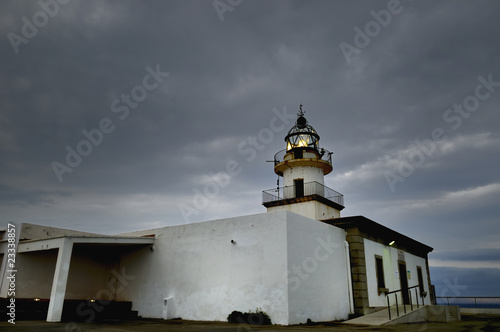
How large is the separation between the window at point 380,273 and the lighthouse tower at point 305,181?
3340mm

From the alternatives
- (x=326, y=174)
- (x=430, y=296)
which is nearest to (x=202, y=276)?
(x=326, y=174)

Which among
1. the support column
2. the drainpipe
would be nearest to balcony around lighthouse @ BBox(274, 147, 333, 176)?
the drainpipe

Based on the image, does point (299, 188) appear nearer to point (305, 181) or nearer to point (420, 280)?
point (305, 181)

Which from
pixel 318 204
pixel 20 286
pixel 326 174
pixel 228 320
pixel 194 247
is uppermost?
pixel 326 174

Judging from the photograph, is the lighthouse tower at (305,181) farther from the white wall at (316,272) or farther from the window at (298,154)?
the white wall at (316,272)

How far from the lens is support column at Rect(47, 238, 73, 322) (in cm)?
1052

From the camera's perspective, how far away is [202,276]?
1287 cm

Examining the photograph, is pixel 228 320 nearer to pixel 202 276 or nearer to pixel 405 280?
pixel 202 276

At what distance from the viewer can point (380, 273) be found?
49.5 feet

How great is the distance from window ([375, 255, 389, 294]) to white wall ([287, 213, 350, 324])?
2134 millimetres

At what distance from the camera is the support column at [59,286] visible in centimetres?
1052

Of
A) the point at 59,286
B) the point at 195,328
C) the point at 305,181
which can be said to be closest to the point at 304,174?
the point at 305,181

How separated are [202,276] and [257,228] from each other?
2.98m

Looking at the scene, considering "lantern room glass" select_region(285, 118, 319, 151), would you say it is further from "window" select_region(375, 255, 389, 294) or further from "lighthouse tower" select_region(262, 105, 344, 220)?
"window" select_region(375, 255, 389, 294)
